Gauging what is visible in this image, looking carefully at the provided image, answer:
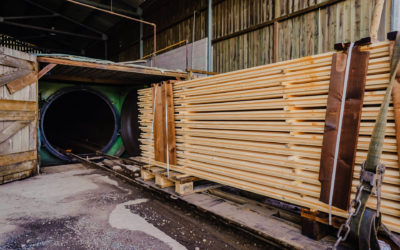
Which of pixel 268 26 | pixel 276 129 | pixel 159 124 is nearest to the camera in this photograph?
pixel 276 129

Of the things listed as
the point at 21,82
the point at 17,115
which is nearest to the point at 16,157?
the point at 17,115

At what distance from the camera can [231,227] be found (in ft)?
10.4

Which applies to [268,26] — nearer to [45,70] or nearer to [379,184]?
[45,70]

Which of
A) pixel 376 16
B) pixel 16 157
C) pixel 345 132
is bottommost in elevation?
pixel 16 157

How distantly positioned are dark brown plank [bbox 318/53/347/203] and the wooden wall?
456 centimetres

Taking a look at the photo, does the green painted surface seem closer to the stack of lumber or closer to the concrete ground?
the concrete ground

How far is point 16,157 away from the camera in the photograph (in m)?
5.65

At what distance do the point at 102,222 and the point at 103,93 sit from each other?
723cm

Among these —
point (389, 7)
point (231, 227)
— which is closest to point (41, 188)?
point (231, 227)

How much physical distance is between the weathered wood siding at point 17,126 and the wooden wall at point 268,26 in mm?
6624

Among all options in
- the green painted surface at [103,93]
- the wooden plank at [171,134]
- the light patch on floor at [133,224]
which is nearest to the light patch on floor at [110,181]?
the light patch on floor at [133,224]

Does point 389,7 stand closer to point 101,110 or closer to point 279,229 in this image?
point 279,229

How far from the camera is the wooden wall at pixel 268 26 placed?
655 cm

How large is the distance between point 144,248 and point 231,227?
3.48ft
